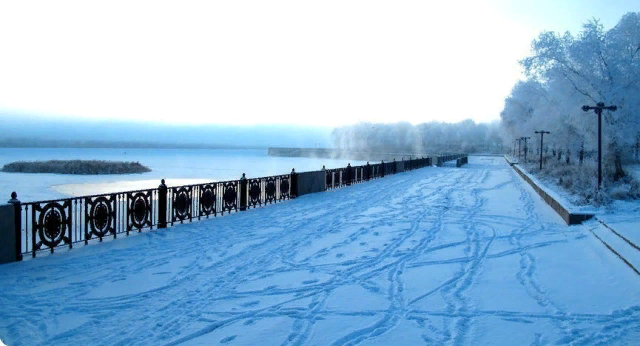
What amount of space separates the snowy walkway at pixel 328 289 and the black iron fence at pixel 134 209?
0.55 meters

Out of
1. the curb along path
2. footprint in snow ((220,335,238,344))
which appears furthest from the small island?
footprint in snow ((220,335,238,344))

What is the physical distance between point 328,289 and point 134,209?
6.43 metres

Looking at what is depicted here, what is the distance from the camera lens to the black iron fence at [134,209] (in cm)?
906

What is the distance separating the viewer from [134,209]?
37.3 feet

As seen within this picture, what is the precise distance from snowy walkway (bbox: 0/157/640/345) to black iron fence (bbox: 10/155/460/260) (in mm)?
549

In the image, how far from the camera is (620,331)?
533 centimetres

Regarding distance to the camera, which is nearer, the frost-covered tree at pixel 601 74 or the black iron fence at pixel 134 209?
the black iron fence at pixel 134 209

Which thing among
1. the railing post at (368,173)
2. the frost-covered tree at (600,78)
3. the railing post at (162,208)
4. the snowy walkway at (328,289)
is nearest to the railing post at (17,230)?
the snowy walkway at (328,289)

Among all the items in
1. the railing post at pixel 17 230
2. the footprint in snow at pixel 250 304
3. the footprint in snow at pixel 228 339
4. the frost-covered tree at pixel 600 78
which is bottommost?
the footprint in snow at pixel 228 339

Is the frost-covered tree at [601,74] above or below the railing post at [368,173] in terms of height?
above

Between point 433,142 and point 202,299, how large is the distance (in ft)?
581

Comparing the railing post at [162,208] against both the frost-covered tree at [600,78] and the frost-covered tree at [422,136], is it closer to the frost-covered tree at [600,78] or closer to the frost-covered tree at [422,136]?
the frost-covered tree at [600,78]

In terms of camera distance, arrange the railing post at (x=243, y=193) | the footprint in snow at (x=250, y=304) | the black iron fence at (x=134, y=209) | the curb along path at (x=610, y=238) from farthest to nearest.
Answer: the railing post at (x=243, y=193)
the black iron fence at (x=134, y=209)
the curb along path at (x=610, y=238)
the footprint in snow at (x=250, y=304)

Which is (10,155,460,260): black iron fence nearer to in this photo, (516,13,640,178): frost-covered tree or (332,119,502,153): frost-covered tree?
(516,13,640,178): frost-covered tree
